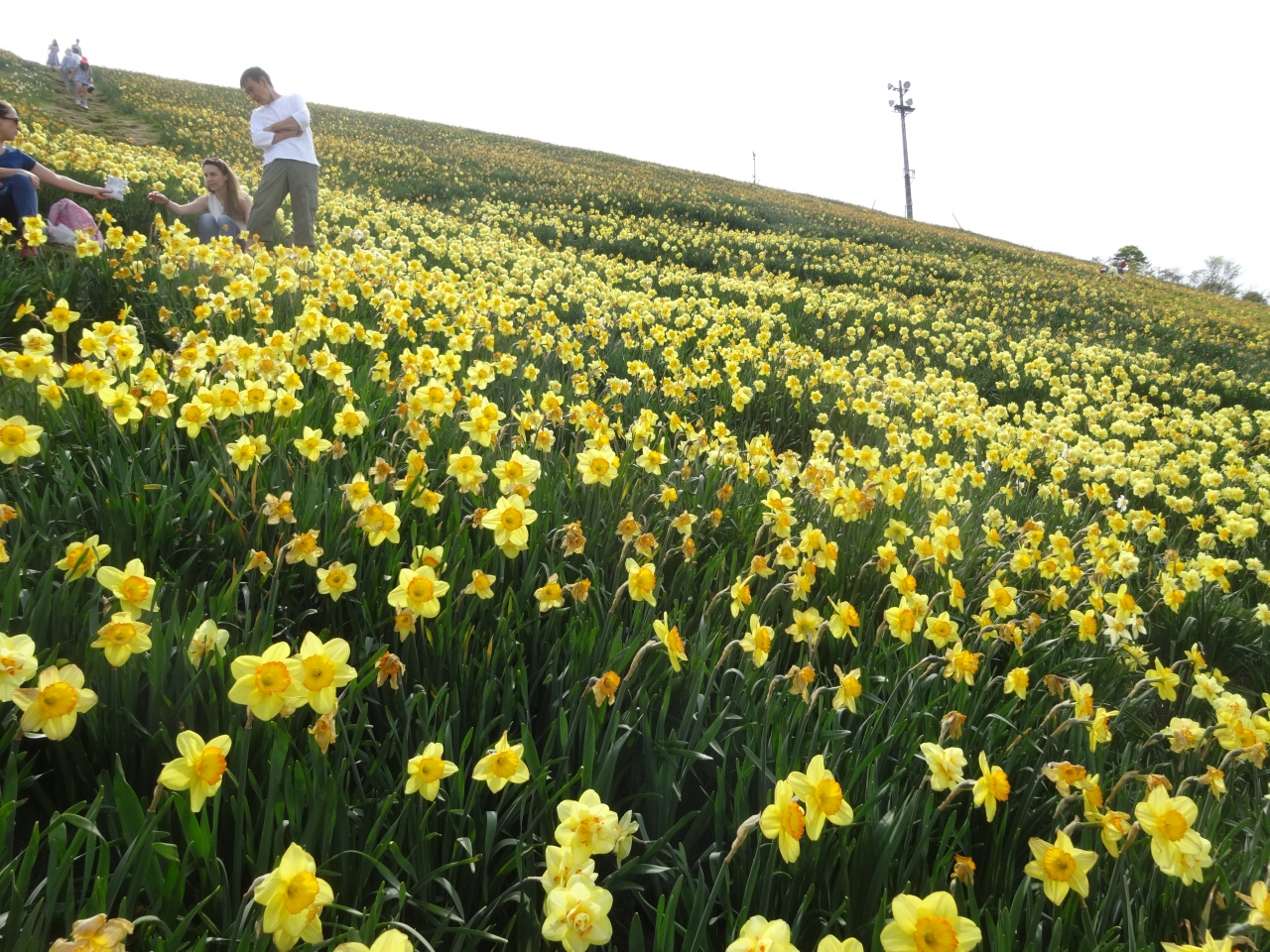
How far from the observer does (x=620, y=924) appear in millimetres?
1480

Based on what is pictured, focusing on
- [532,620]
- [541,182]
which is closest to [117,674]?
[532,620]

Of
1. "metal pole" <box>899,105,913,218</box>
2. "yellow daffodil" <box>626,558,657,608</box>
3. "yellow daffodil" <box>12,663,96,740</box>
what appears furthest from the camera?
"metal pole" <box>899,105,913,218</box>

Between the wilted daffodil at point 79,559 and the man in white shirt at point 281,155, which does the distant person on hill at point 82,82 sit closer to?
the man in white shirt at point 281,155

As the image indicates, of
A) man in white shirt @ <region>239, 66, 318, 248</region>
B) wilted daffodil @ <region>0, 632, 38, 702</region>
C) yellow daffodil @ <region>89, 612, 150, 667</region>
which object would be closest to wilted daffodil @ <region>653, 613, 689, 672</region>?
yellow daffodil @ <region>89, 612, 150, 667</region>

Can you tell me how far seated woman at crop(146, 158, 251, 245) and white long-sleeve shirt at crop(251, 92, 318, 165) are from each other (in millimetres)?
469

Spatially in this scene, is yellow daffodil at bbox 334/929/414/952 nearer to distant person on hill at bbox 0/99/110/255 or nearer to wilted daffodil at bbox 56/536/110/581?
wilted daffodil at bbox 56/536/110/581

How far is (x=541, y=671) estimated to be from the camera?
183 cm

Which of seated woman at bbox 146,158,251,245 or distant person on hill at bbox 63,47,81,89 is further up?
distant person on hill at bbox 63,47,81,89

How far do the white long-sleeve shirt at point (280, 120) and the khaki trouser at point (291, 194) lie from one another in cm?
7

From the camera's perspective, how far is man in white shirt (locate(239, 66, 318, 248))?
7.05 meters

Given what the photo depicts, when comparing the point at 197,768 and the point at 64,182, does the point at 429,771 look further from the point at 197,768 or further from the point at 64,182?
the point at 64,182

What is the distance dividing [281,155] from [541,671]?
7.37 meters

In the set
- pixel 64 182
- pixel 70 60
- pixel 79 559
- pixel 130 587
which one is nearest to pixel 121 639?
pixel 130 587

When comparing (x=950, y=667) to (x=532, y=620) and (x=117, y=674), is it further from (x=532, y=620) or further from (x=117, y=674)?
(x=117, y=674)
